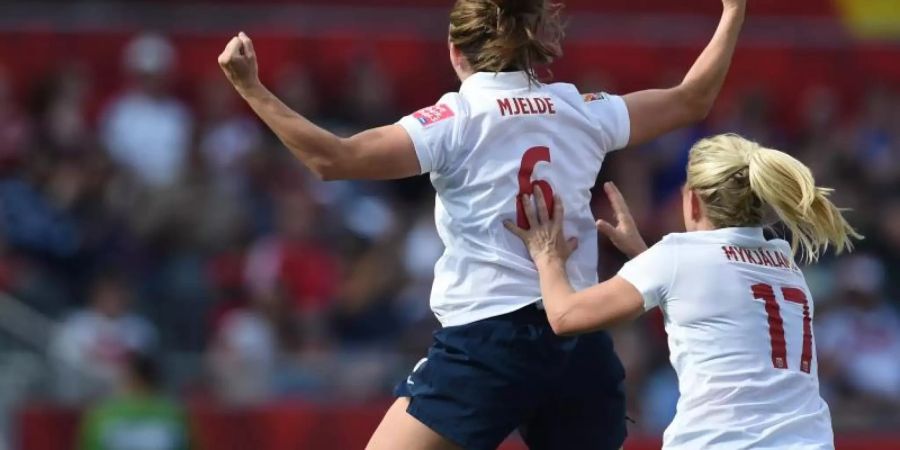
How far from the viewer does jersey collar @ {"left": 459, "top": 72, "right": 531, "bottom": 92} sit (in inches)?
194

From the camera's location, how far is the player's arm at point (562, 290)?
4.72 metres

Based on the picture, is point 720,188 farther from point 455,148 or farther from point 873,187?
point 873,187

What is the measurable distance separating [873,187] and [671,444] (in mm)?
8569

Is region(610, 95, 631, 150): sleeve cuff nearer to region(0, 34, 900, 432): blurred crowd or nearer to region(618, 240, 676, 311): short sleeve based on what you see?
region(618, 240, 676, 311): short sleeve

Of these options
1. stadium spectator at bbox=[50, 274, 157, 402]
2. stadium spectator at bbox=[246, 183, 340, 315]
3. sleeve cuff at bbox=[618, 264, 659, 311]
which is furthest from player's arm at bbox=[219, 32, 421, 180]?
stadium spectator at bbox=[246, 183, 340, 315]

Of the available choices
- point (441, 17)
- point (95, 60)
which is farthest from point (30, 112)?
point (441, 17)

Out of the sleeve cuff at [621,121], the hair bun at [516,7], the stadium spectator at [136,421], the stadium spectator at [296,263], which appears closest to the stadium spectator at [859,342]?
the stadium spectator at [296,263]

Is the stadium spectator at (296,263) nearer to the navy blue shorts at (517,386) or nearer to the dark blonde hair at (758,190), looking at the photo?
the navy blue shorts at (517,386)

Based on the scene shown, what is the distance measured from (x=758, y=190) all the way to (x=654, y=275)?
39 centimetres

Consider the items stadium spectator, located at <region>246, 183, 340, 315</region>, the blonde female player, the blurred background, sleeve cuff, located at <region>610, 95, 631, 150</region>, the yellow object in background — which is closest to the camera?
the blonde female player

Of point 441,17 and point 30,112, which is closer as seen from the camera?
point 30,112

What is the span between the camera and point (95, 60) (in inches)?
477

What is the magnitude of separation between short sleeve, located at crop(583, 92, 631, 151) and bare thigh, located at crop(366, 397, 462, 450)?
3.28 ft

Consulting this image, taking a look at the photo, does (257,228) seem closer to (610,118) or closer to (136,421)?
(136,421)
